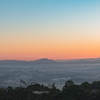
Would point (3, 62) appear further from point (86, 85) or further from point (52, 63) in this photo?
point (86, 85)

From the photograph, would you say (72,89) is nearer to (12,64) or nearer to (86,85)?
(86,85)

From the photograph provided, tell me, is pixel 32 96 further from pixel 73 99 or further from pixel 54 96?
pixel 73 99

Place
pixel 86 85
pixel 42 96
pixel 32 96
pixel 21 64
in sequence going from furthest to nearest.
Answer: pixel 21 64
pixel 86 85
pixel 32 96
pixel 42 96

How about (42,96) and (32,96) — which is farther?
(32,96)

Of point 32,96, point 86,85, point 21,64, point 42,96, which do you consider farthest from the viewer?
point 21,64

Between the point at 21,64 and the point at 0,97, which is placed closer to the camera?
the point at 0,97

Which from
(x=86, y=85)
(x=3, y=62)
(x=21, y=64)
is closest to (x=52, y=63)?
(x=21, y=64)

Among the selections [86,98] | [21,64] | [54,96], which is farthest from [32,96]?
[21,64]
